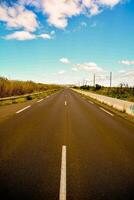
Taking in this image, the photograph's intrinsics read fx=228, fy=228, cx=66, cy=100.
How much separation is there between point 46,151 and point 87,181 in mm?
2253

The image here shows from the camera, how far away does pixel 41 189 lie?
4.22 meters

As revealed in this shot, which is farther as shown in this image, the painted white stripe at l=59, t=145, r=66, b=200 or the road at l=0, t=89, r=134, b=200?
the road at l=0, t=89, r=134, b=200

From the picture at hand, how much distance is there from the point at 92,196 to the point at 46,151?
2851 mm

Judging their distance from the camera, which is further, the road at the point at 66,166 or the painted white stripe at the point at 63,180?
the road at the point at 66,166

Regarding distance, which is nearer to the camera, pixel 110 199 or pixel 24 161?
pixel 110 199

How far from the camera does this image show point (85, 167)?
5457 mm

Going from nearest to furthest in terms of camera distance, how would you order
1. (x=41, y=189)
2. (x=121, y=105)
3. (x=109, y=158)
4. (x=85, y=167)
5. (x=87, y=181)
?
(x=41, y=189)
(x=87, y=181)
(x=85, y=167)
(x=109, y=158)
(x=121, y=105)

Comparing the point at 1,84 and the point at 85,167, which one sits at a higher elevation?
the point at 1,84

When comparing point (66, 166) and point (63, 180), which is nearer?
point (63, 180)

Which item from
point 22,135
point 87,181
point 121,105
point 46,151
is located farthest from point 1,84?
point 87,181

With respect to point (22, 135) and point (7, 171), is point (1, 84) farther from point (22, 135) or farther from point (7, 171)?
point (7, 171)

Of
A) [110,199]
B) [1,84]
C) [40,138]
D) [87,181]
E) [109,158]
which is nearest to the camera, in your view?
[110,199]

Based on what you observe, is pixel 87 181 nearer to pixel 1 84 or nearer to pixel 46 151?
pixel 46 151

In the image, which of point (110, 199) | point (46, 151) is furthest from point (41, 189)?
point (46, 151)
